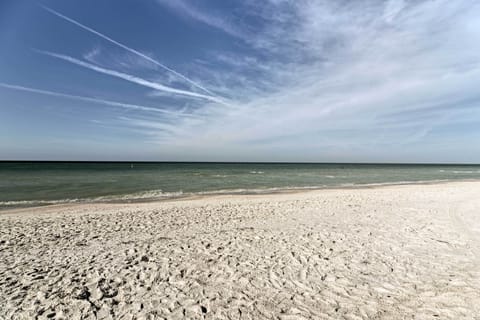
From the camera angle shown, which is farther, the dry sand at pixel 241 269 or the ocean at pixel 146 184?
the ocean at pixel 146 184

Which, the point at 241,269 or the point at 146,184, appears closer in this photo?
the point at 241,269

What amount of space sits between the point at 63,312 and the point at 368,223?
8.67 m

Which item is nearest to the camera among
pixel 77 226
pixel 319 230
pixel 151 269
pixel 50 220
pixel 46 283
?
pixel 46 283

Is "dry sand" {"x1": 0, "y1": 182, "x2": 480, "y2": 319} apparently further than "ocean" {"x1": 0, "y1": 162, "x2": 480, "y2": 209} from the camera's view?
No

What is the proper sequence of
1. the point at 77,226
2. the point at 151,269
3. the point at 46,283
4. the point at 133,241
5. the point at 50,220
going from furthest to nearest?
the point at 50,220 → the point at 77,226 → the point at 133,241 → the point at 151,269 → the point at 46,283

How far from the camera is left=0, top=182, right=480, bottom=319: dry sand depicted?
3748 mm

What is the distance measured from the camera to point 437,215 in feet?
32.1

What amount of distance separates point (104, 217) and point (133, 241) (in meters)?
3.91

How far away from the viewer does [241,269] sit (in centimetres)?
500

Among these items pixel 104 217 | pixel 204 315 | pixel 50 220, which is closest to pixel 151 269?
pixel 204 315

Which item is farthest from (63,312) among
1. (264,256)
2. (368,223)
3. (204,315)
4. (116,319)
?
(368,223)

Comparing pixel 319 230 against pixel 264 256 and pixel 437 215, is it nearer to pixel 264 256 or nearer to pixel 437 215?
pixel 264 256

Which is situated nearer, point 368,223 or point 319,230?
point 319,230

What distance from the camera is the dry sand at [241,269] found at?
375cm
